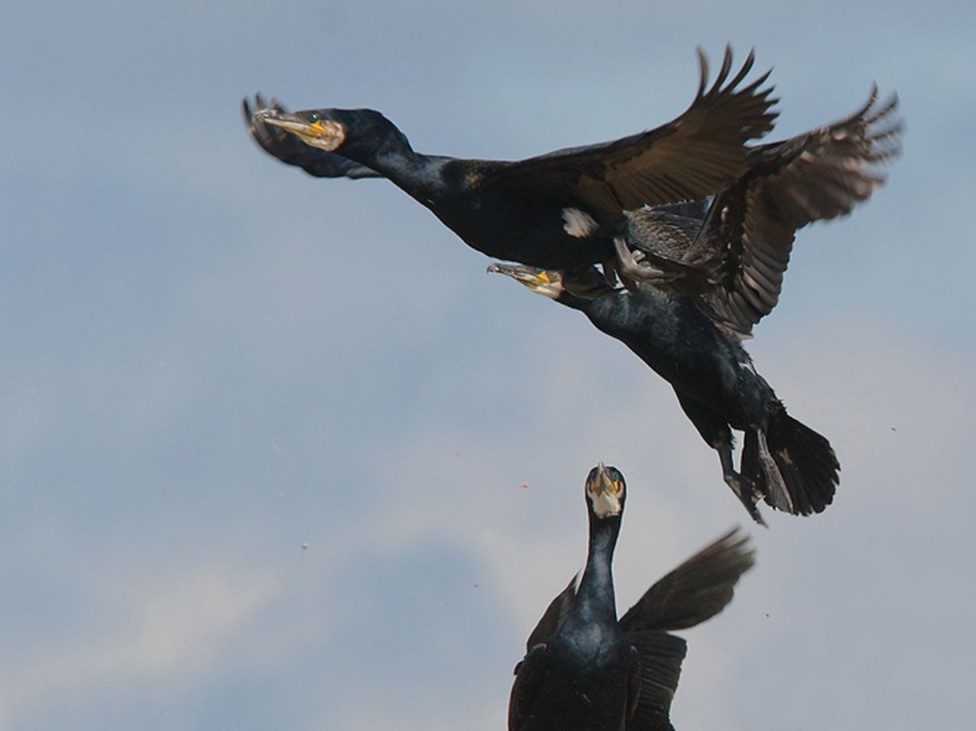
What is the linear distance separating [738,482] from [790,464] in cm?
31

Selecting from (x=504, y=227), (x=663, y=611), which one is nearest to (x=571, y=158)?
(x=504, y=227)

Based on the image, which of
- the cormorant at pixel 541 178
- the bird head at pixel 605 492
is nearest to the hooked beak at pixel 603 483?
the bird head at pixel 605 492

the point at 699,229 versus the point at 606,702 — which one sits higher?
the point at 699,229

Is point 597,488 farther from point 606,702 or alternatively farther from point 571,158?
point 571,158

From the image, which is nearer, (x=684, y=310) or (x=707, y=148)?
(x=707, y=148)

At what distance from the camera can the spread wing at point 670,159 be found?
1023cm

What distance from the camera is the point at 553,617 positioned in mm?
13234

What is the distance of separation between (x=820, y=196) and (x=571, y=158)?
1.79 m

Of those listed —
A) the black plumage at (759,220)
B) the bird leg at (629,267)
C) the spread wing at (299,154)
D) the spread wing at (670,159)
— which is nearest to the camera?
the spread wing at (670,159)

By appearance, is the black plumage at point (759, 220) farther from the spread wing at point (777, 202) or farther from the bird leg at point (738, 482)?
the bird leg at point (738, 482)

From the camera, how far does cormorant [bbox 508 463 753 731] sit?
12.3m

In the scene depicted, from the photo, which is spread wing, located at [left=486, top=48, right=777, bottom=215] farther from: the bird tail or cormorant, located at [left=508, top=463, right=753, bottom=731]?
cormorant, located at [left=508, top=463, right=753, bottom=731]

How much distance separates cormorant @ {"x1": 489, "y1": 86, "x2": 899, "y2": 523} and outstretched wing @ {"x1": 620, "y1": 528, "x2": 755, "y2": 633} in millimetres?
990

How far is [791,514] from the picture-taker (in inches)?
487
